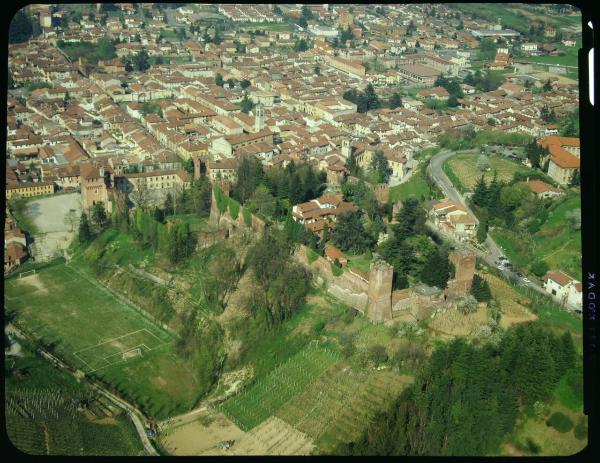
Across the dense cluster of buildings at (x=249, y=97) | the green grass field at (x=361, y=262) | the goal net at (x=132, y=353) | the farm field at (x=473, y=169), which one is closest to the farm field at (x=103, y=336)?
the goal net at (x=132, y=353)

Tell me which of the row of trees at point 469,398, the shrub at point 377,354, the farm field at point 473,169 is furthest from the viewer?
the farm field at point 473,169

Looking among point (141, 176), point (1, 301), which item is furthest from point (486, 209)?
point (1, 301)

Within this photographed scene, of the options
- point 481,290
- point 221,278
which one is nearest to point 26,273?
point 221,278

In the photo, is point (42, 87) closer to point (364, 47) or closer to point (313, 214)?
point (364, 47)

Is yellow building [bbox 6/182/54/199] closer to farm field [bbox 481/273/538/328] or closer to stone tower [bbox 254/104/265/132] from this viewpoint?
stone tower [bbox 254/104/265/132]

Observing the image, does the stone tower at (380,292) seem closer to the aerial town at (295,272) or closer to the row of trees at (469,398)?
the aerial town at (295,272)

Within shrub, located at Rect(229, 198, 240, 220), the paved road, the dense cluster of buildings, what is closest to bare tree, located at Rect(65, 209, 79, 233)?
the dense cluster of buildings

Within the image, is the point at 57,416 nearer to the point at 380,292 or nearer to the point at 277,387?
the point at 277,387
